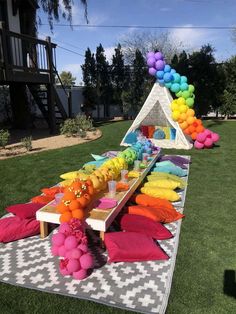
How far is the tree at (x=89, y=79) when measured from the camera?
25.0 m

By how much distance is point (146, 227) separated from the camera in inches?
178

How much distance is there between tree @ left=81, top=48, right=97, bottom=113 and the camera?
81.9 feet

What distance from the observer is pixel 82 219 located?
4.11m

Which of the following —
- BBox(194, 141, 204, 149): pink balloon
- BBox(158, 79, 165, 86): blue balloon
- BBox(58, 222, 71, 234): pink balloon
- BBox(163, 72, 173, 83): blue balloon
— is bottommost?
BBox(194, 141, 204, 149): pink balloon

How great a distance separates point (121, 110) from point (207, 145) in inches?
599

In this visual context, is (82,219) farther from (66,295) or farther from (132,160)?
(132,160)

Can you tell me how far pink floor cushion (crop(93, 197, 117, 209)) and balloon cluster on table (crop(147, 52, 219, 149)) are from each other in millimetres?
6718

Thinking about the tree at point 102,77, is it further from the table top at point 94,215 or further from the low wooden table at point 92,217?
the low wooden table at point 92,217

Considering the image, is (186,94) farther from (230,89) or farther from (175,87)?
(230,89)

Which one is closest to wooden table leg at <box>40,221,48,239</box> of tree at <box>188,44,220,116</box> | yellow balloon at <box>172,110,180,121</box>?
yellow balloon at <box>172,110,180,121</box>

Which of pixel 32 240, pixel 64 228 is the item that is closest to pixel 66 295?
pixel 64 228

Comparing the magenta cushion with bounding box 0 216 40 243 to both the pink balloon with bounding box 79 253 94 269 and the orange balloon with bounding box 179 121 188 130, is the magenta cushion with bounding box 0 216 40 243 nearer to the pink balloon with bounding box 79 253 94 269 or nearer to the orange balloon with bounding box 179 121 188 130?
the pink balloon with bounding box 79 253 94 269

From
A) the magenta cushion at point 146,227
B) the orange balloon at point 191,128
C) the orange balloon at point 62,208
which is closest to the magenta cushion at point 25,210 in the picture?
the orange balloon at point 62,208

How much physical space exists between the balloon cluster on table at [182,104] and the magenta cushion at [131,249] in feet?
23.9
